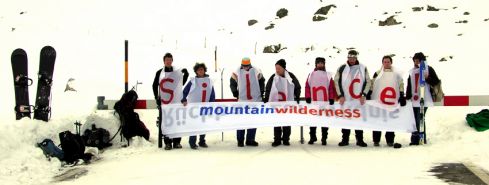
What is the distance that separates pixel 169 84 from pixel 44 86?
7.28 feet

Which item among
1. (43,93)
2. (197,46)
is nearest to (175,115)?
(43,93)

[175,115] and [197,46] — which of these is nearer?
[175,115]

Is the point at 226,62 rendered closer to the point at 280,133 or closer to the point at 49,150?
the point at 280,133

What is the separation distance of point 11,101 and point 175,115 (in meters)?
7.12

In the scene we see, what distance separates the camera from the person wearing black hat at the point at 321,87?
406 inches

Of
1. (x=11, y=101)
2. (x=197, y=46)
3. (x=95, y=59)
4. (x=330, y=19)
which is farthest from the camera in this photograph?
(x=330, y=19)

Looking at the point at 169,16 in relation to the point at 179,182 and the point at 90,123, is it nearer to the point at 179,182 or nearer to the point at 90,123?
the point at 90,123

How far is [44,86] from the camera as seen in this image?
9781 millimetres

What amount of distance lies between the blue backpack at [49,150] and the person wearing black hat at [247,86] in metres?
3.41

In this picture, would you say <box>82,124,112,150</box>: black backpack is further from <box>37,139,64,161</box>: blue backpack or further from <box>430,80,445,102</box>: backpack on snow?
<box>430,80,445,102</box>: backpack on snow

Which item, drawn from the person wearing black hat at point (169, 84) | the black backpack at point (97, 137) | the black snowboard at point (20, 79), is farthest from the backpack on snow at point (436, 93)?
the black snowboard at point (20, 79)

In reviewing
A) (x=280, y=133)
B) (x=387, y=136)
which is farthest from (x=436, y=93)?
(x=280, y=133)

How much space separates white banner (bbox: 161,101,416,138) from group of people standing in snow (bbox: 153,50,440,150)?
127 millimetres

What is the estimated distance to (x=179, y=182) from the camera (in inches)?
259
